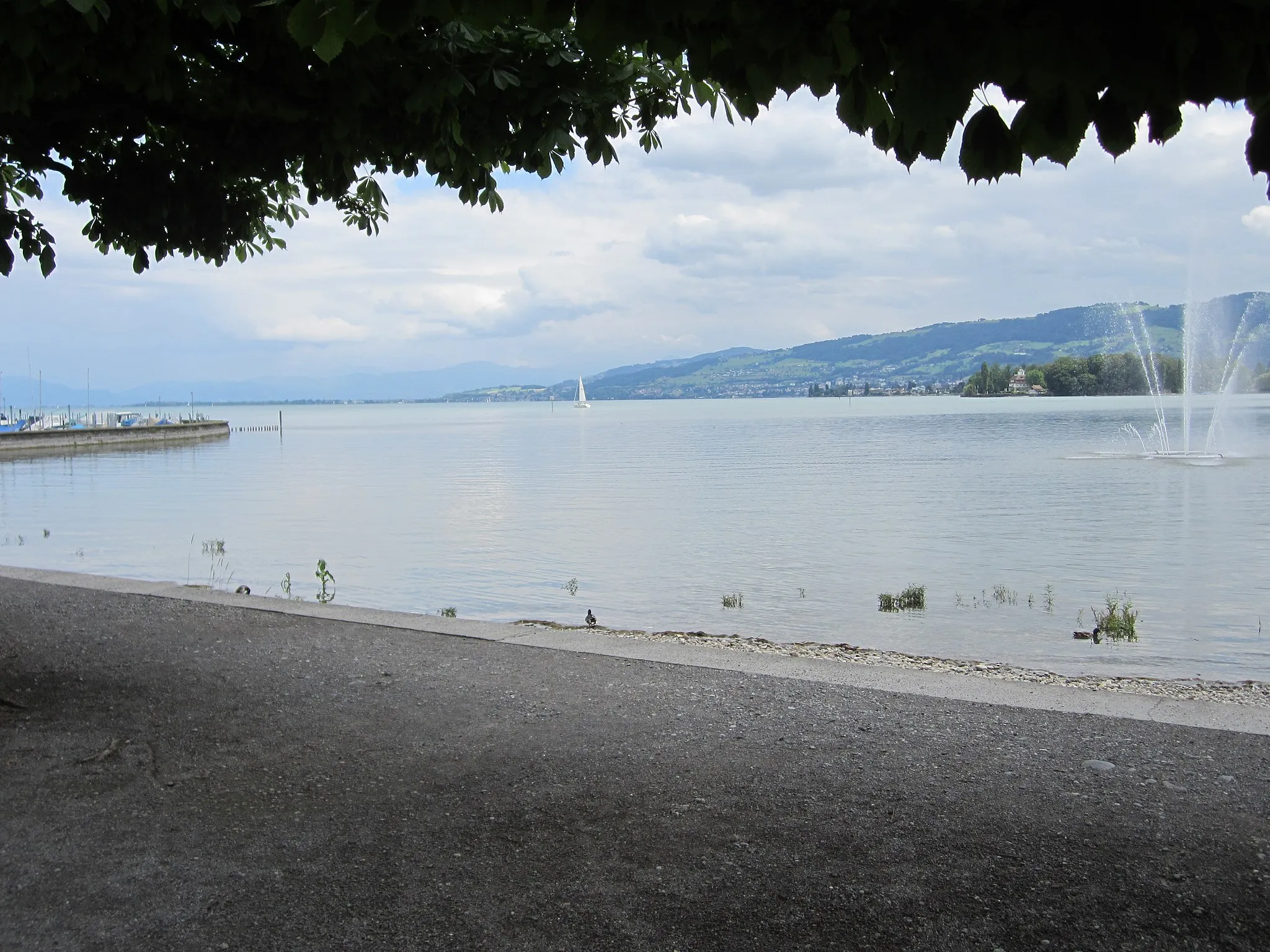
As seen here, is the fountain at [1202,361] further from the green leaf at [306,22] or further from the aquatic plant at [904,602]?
the green leaf at [306,22]

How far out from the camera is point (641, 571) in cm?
1967

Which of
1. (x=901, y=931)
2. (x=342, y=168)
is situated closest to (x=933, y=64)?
(x=901, y=931)

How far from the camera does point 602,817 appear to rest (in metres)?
4.82

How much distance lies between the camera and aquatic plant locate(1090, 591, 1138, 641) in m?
13.1

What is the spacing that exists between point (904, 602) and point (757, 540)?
28.9ft

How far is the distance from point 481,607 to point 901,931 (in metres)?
12.7

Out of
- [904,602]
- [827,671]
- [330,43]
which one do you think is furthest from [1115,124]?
[904,602]

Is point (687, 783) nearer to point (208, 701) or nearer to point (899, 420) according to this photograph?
point (208, 701)

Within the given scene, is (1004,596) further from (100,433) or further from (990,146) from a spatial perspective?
(100,433)

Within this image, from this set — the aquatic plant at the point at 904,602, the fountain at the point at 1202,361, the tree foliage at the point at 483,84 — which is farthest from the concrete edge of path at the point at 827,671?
the fountain at the point at 1202,361

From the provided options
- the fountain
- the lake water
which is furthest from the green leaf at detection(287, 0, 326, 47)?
the fountain

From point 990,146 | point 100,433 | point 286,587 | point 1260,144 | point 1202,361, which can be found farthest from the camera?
point 100,433

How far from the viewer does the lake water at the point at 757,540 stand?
14.5 meters

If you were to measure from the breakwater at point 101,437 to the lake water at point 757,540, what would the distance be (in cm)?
2287
